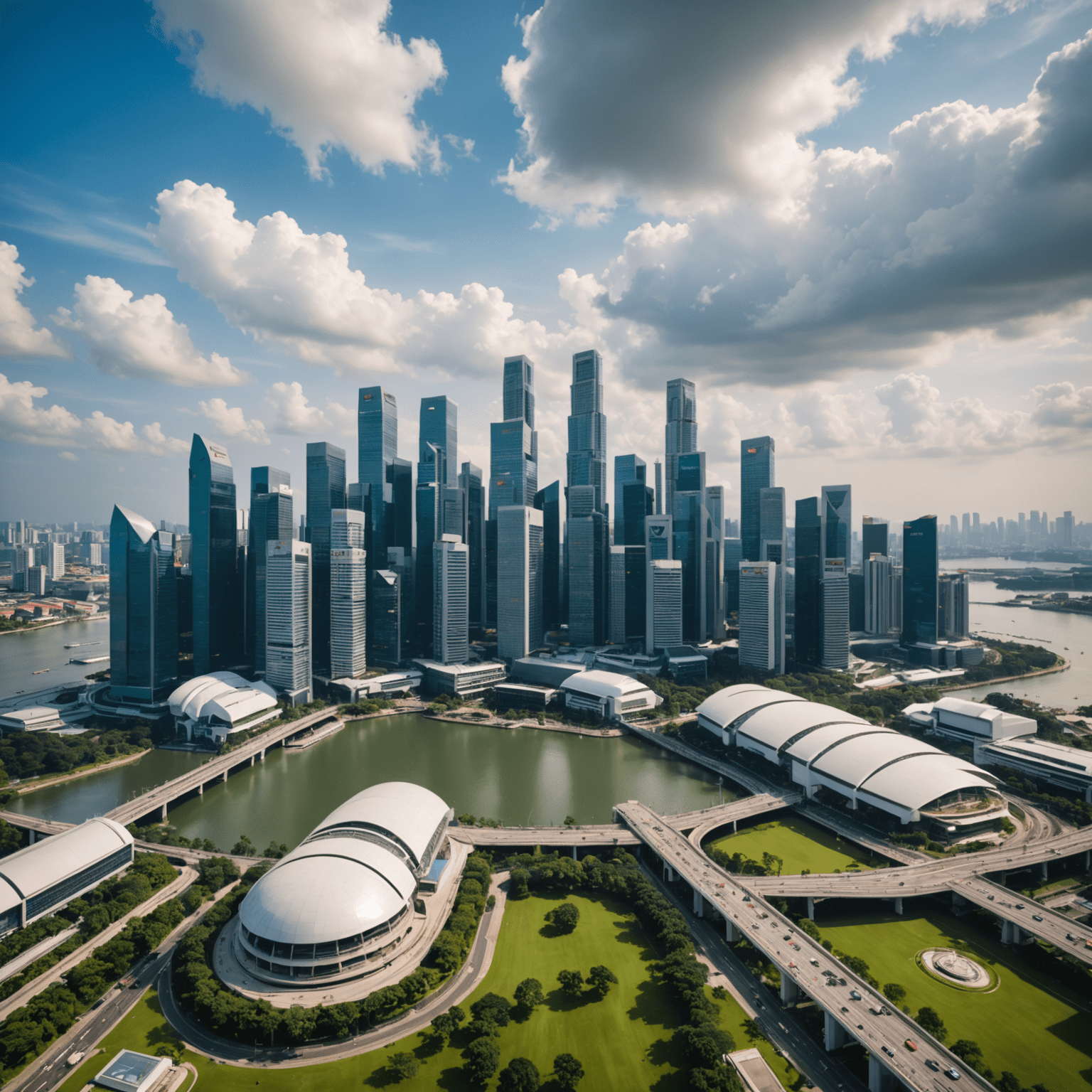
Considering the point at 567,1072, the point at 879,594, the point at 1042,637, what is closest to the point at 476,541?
the point at 879,594

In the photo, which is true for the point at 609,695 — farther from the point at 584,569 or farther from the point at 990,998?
the point at 990,998

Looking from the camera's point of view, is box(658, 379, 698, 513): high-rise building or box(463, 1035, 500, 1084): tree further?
box(658, 379, 698, 513): high-rise building

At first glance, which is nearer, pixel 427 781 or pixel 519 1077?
pixel 519 1077

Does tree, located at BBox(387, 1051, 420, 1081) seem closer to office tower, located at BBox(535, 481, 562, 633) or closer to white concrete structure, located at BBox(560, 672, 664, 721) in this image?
white concrete structure, located at BBox(560, 672, 664, 721)

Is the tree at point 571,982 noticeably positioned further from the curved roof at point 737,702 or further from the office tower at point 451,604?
the office tower at point 451,604

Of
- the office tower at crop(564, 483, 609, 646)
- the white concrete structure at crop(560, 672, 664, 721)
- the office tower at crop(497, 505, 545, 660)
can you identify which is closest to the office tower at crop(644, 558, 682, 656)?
the office tower at crop(564, 483, 609, 646)

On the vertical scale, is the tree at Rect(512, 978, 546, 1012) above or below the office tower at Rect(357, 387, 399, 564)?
below

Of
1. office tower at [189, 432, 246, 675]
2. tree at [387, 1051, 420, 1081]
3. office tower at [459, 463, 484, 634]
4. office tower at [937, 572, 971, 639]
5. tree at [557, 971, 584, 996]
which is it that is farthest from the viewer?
office tower at [459, 463, 484, 634]

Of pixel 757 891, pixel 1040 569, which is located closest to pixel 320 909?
pixel 757 891
